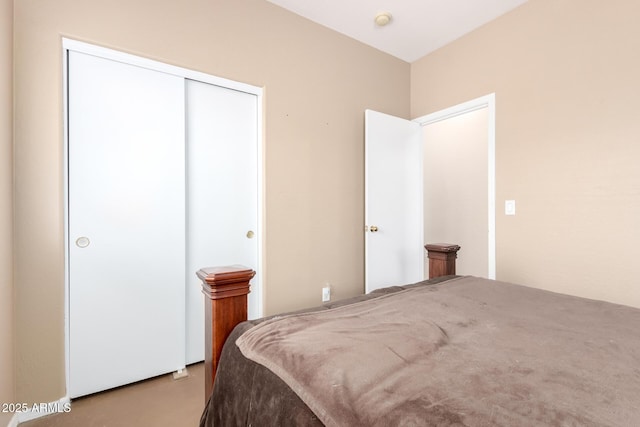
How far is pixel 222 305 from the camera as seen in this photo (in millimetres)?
1039

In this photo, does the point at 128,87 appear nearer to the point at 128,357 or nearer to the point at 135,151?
the point at 135,151

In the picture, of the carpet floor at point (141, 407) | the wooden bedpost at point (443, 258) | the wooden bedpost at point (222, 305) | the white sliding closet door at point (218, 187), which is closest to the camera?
the wooden bedpost at point (222, 305)

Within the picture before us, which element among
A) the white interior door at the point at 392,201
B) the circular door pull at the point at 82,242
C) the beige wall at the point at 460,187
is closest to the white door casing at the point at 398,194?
the white interior door at the point at 392,201

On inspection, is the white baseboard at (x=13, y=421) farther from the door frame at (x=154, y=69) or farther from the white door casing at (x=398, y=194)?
the white door casing at (x=398, y=194)

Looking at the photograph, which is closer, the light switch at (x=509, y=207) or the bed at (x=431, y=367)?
the bed at (x=431, y=367)

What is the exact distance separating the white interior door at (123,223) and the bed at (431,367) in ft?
3.93

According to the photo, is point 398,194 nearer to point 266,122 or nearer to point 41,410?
point 266,122

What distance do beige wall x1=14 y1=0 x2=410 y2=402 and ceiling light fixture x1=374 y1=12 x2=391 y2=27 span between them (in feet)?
1.13

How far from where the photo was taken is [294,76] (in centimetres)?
249

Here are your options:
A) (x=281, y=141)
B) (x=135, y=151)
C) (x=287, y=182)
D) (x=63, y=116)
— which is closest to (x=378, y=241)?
(x=287, y=182)

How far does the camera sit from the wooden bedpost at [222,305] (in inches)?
40.1

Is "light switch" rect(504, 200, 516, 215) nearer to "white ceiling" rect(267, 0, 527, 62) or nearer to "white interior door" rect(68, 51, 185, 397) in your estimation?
"white ceiling" rect(267, 0, 527, 62)

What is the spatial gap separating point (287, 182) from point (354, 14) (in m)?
1.51

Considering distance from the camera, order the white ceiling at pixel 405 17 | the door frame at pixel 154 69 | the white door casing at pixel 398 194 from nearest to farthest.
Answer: the door frame at pixel 154 69
the white ceiling at pixel 405 17
the white door casing at pixel 398 194
